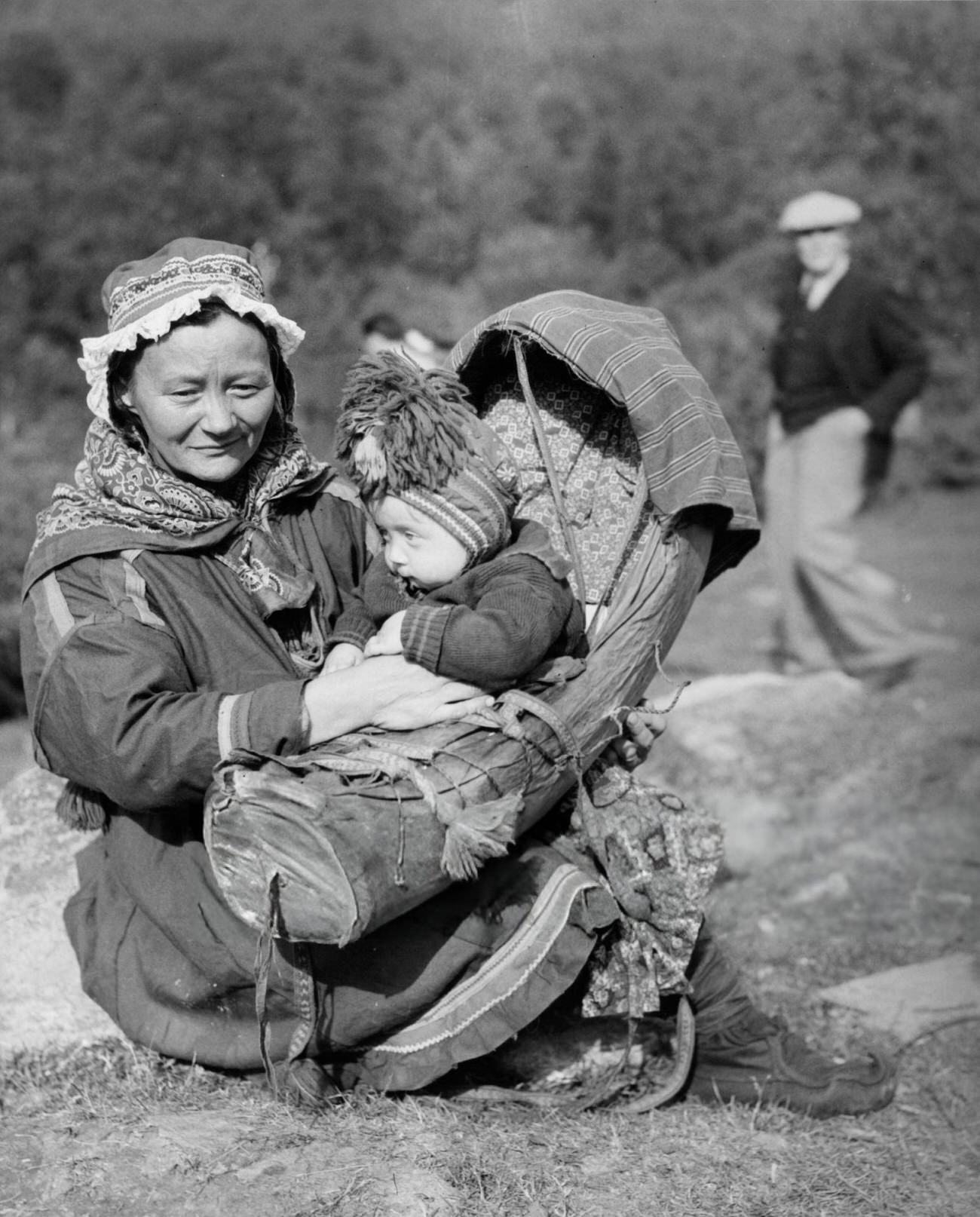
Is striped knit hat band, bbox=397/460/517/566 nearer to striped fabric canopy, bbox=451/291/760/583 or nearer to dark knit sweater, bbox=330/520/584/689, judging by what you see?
dark knit sweater, bbox=330/520/584/689

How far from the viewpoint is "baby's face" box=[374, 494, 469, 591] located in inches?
113

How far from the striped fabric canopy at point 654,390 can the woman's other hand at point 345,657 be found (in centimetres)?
71

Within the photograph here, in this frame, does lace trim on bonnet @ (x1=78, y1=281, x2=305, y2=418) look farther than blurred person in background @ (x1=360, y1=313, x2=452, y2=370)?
No

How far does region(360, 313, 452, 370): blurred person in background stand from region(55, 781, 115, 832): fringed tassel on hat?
4000mm

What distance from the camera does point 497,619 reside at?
9.07ft

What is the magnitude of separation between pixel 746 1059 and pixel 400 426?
6.05ft

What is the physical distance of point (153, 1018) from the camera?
3238mm

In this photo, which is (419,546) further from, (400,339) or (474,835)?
(400,339)

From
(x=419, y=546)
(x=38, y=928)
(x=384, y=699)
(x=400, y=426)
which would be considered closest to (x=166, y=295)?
(x=400, y=426)

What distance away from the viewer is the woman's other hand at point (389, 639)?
286cm

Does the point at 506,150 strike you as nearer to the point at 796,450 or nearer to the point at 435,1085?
the point at 796,450

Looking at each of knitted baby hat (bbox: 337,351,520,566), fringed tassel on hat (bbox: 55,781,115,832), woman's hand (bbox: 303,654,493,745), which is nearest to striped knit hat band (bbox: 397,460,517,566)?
knitted baby hat (bbox: 337,351,520,566)

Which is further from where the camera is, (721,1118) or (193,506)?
(721,1118)

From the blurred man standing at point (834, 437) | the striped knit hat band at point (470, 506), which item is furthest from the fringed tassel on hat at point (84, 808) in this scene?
the blurred man standing at point (834, 437)
